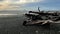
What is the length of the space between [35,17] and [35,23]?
0.42 metres

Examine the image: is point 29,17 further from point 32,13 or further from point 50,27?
point 50,27

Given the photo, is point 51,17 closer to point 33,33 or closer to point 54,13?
point 54,13

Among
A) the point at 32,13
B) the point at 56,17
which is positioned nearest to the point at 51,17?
the point at 56,17

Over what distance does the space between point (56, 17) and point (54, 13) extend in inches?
20.0

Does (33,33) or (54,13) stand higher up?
(54,13)

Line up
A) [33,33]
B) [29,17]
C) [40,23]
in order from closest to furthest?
[33,33], [40,23], [29,17]

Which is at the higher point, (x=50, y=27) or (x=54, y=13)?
(x=54, y=13)

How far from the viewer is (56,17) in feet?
45.8

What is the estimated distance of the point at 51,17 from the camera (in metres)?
14.1

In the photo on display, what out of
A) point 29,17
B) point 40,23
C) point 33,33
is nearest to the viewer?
point 33,33

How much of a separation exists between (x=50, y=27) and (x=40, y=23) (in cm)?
142

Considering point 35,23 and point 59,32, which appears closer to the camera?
point 59,32

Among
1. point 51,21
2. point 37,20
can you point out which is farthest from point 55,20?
point 37,20

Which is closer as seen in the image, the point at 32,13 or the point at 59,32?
the point at 59,32
